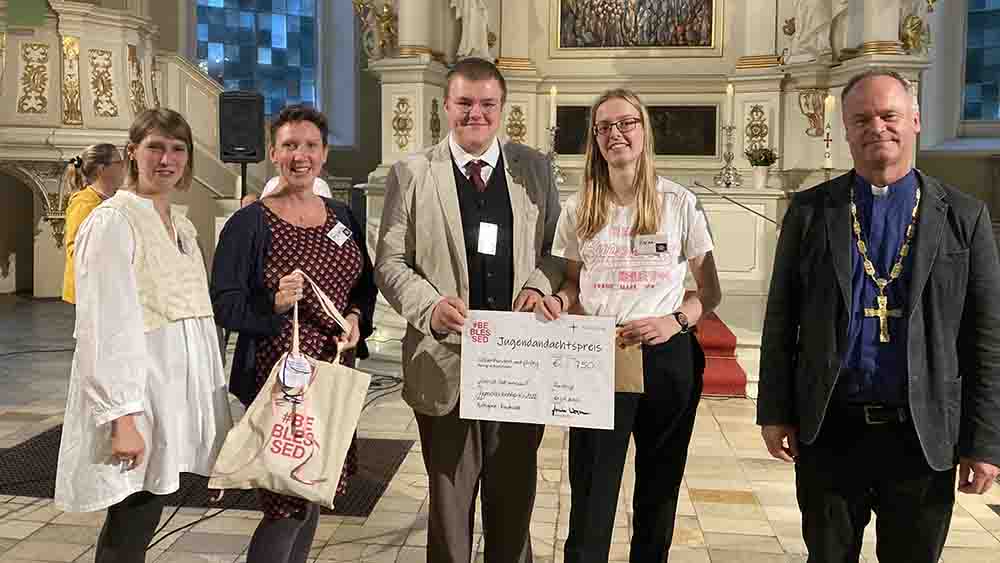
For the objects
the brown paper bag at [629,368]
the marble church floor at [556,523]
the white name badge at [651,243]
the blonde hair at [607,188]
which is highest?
the blonde hair at [607,188]

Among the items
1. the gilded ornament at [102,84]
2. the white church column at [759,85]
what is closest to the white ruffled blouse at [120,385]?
the white church column at [759,85]

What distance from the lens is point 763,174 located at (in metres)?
8.91

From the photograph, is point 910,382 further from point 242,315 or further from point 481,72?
point 242,315

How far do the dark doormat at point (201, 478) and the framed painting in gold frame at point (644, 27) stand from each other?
20.8ft

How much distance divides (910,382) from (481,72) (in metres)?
1.32

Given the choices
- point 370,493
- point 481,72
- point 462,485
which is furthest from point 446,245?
point 370,493

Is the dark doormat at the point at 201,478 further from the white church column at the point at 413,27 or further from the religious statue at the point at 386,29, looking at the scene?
the religious statue at the point at 386,29

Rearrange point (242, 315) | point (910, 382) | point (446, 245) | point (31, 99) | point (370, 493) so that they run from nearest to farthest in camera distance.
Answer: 1. point (910, 382)
2. point (242, 315)
3. point (446, 245)
4. point (370, 493)
5. point (31, 99)

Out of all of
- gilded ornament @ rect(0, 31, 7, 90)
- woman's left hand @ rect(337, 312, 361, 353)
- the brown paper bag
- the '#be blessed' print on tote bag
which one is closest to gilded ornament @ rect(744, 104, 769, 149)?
the brown paper bag

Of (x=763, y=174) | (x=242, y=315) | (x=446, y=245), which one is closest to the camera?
(x=242, y=315)

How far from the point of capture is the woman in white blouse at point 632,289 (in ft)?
8.13

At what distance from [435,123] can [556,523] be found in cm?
662

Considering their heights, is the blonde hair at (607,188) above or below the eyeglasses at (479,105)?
below

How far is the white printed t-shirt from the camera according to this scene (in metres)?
2.51
